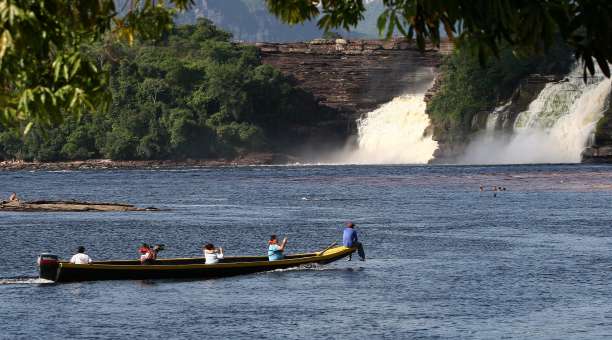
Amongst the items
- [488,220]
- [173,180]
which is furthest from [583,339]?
[173,180]

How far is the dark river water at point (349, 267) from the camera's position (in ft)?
129

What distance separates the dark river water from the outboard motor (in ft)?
1.75

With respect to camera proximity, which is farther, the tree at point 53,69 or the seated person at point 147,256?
the seated person at point 147,256

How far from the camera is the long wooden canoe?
1945 inches

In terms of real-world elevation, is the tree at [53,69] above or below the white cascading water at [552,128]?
above

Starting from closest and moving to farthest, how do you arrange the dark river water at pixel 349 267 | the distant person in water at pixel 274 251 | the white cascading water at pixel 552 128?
1. the dark river water at pixel 349 267
2. the distant person in water at pixel 274 251
3. the white cascading water at pixel 552 128

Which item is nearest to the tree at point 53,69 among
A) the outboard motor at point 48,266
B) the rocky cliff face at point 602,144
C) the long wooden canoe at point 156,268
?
the outboard motor at point 48,266

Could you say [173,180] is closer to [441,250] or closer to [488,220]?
[488,220]

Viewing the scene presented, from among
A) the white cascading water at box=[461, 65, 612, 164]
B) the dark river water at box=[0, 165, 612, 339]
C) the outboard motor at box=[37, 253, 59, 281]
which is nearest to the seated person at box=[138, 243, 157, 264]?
the dark river water at box=[0, 165, 612, 339]

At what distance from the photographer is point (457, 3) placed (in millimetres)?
12742

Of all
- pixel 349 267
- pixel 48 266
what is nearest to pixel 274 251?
pixel 349 267

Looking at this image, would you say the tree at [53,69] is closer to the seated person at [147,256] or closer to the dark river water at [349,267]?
the dark river water at [349,267]

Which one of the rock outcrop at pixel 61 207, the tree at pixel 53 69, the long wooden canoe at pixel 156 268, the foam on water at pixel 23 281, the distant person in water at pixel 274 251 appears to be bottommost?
the rock outcrop at pixel 61 207

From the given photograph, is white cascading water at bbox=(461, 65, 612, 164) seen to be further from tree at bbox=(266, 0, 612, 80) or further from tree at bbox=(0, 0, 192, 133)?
tree at bbox=(0, 0, 192, 133)
